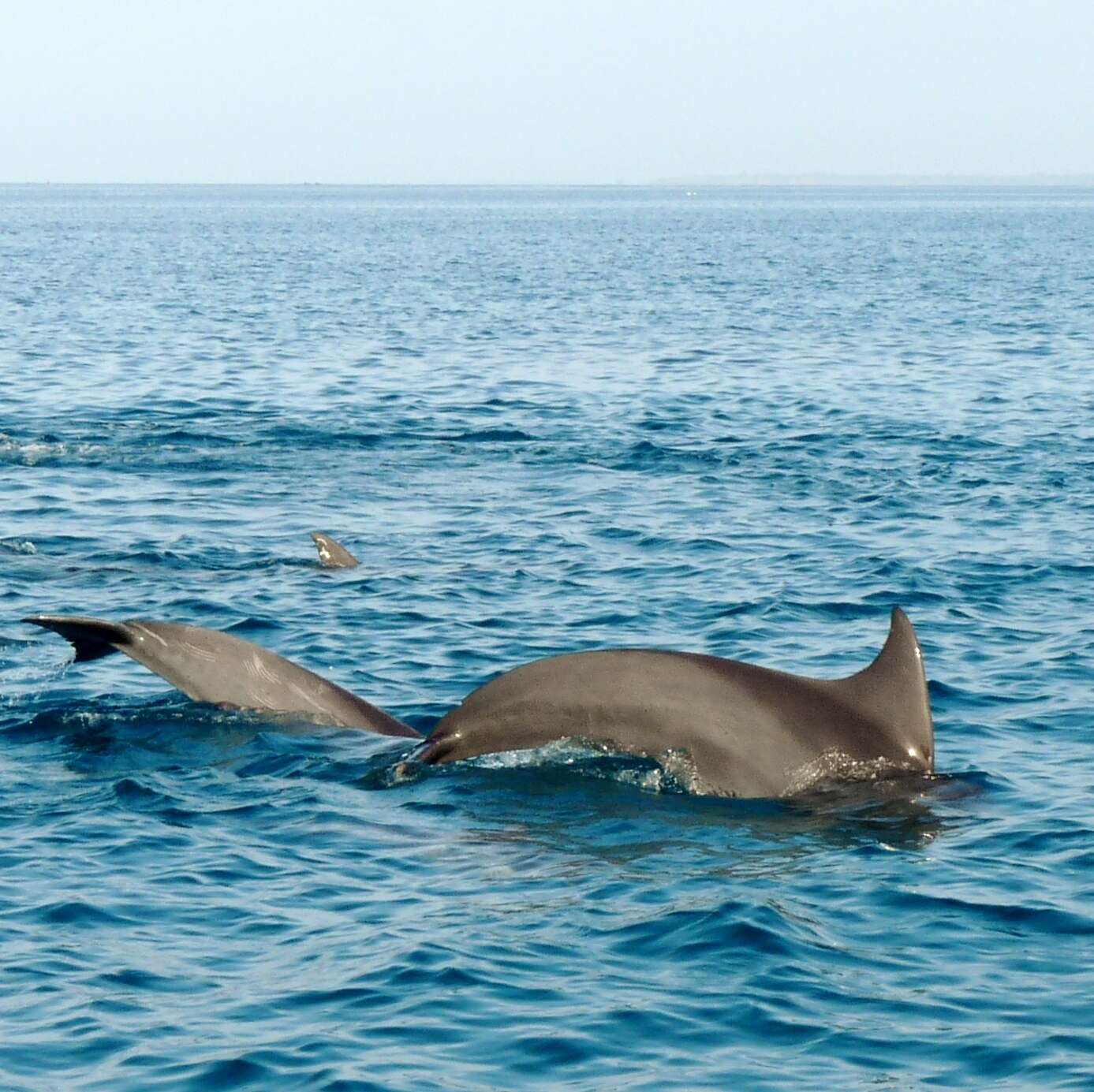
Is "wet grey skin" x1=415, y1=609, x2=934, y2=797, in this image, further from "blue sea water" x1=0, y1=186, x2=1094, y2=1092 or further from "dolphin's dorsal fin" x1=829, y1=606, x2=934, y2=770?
"blue sea water" x1=0, y1=186, x2=1094, y2=1092

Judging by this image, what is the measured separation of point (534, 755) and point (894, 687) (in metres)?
2.45

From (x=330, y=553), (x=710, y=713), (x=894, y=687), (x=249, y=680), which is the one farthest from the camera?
(x=330, y=553)

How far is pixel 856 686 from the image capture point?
1232 cm

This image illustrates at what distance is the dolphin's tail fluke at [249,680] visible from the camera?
14.1m

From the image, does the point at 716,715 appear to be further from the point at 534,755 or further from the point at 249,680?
the point at 249,680

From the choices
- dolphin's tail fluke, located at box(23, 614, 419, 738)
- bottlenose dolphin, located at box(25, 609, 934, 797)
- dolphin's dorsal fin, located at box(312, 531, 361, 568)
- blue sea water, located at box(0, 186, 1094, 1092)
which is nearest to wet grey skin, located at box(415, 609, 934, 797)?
bottlenose dolphin, located at box(25, 609, 934, 797)

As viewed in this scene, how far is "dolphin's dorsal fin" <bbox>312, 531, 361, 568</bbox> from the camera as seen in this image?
21656 millimetres

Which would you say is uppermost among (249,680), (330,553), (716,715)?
(716,715)

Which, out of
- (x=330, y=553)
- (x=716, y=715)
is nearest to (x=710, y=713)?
(x=716, y=715)

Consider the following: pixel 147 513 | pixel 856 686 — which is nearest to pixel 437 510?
pixel 147 513

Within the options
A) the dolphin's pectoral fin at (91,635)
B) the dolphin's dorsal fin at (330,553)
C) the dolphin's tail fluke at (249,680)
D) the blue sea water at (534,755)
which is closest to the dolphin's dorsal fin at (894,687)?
the blue sea water at (534,755)

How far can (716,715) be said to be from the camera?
11992mm

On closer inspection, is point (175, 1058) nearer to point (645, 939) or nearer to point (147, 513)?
point (645, 939)

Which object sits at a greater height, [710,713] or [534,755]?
[710,713]
